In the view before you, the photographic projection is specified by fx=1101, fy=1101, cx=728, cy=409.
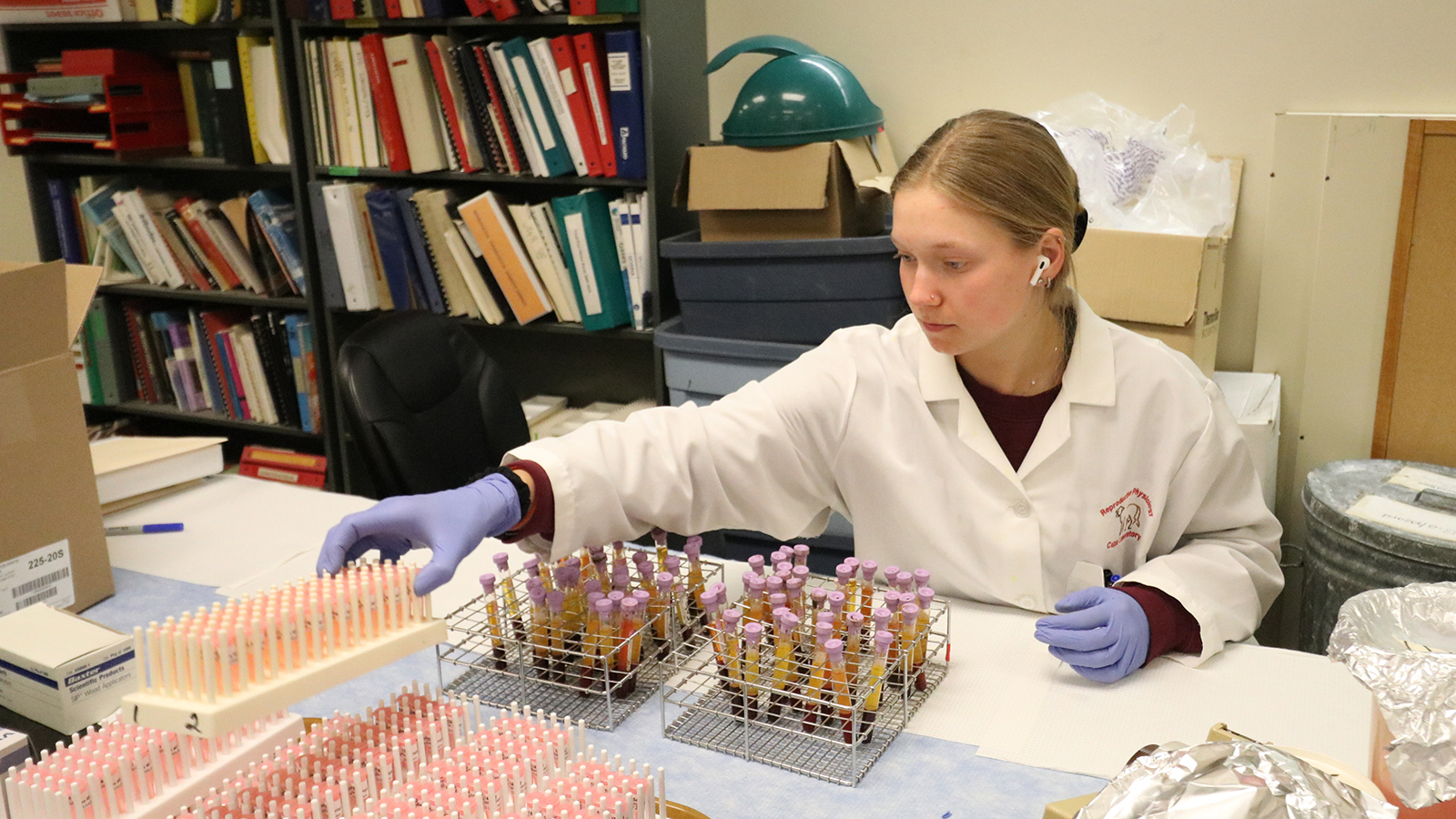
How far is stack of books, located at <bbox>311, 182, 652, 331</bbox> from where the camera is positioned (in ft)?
8.62

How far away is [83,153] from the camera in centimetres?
325

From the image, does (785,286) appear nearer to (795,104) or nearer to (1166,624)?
(795,104)

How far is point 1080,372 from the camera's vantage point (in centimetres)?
142

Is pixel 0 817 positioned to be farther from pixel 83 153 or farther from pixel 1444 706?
pixel 83 153

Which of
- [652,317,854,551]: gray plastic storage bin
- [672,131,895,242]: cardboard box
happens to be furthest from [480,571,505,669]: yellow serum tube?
[672,131,895,242]: cardboard box

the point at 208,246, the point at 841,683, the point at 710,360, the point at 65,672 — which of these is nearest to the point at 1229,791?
the point at 841,683

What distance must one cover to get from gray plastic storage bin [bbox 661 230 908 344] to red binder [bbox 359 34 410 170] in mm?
868

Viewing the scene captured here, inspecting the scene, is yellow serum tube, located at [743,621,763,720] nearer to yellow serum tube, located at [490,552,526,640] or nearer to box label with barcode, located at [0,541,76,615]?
yellow serum tube, located at [490,552,526,640]

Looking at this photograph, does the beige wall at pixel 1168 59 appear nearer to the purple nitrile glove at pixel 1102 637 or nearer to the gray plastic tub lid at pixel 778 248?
the gray plastic tub lid at pixel 778 248

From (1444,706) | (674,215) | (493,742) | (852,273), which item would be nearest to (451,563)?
(493,742)

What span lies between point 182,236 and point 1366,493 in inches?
122

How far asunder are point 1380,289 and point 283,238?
8.81 feet

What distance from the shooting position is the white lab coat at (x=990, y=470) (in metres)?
1.38

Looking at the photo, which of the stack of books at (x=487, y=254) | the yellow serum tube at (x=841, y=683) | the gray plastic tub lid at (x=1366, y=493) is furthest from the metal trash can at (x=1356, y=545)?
the stack of books at (x=487, y=254)
